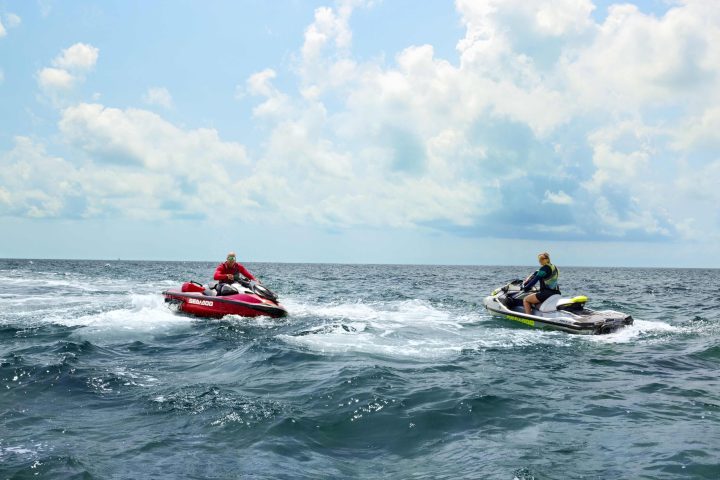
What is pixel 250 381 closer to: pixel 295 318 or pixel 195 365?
pixel 195 365

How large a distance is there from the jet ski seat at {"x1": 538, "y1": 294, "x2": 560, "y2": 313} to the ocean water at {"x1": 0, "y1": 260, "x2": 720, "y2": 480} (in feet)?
5.14

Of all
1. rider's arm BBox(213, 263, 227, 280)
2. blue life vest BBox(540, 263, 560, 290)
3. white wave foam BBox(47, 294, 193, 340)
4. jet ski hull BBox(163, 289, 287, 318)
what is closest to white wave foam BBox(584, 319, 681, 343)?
blue life vest BBox(540, 263, 560, 290)

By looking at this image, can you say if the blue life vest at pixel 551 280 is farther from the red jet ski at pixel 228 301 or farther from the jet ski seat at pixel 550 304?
the red jet ski at pixel 228 301

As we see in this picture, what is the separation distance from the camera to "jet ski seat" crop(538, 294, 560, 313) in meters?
15.3

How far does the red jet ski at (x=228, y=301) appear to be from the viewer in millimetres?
16484

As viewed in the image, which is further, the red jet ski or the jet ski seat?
the red jet ski

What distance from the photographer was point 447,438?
6348mm

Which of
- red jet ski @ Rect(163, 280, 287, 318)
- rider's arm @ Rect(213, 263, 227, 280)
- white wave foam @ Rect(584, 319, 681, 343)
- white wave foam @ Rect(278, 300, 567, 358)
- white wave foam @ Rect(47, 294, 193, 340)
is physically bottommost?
white wave foam @ Rect(47, 294, 193, 340)

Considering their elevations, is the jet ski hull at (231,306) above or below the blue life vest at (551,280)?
below

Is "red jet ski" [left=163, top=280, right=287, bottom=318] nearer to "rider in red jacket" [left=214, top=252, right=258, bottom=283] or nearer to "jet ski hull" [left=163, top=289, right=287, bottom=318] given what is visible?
"jet ski hull" [left=163, top=289, right=287, bottom=318]

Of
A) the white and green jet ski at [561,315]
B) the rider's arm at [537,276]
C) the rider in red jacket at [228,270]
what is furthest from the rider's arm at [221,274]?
the rider's arm at [537,276]

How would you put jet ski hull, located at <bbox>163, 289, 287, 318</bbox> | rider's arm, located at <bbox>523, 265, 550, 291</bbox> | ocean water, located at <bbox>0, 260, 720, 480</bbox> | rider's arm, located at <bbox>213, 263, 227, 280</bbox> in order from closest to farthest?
ocean water, located at <bbox>0, 260, 720, 480</bbox> < rider's arm, located at <bbox>523, 265, 550, 291</bbox> < jet ski hull, located at <bbox>163, 289, 287, 318</bbox> < rider's arm, located at <bbox>213, 263, 227, 280</bbox>

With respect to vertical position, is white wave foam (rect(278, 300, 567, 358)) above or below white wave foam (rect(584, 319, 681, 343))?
below

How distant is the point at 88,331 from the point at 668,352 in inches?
559
